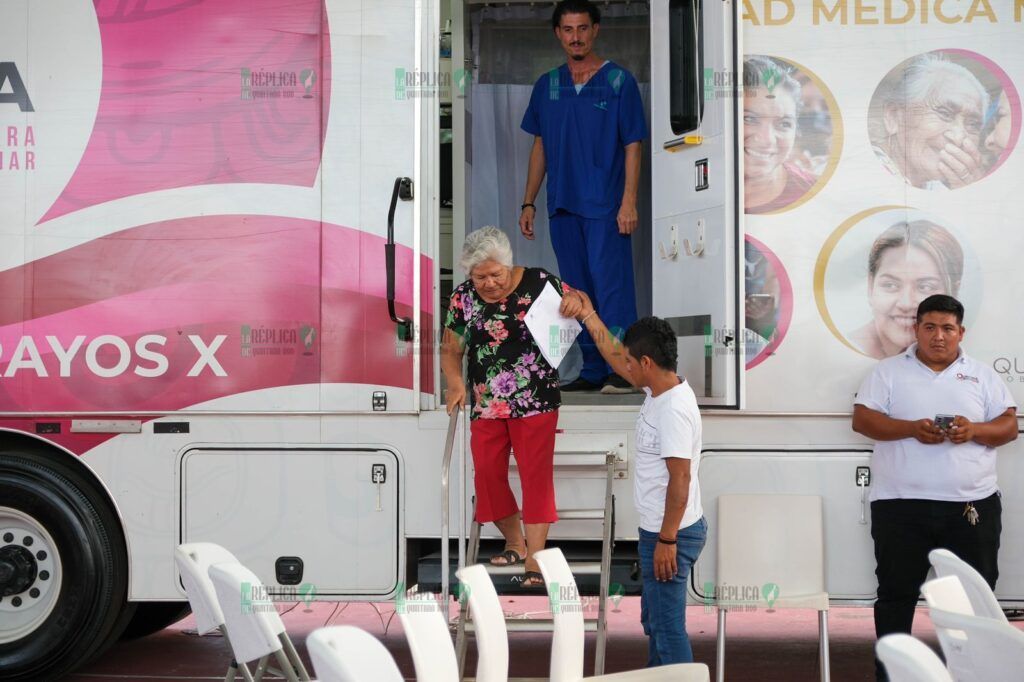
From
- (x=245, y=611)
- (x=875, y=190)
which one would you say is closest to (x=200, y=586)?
(x=245, y=611)

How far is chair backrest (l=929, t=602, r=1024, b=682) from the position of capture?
2.46 metres

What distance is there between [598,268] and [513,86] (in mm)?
1377

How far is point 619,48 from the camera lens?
6.34 metres

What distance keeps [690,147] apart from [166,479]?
2.49 meters

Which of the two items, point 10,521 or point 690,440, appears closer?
point 690,440

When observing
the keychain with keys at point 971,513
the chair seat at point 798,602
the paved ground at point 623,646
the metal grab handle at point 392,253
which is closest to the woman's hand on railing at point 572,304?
the metal grab handle at point 392,253

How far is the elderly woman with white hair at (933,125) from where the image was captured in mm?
4465

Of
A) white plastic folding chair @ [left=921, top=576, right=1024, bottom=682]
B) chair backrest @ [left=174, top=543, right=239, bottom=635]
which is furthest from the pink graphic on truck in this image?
white plastic folding chair @ [left=921, top=576, right=1024, bottom=682]

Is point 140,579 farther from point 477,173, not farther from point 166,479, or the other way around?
point 477,173

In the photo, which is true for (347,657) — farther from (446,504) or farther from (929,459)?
(929,459)

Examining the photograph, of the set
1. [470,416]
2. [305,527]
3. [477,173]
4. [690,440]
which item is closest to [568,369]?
[477,173]

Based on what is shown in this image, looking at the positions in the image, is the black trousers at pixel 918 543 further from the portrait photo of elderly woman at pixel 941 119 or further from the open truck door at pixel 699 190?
the portrait photo of elderly woman at pixel 941 119

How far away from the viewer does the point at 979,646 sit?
99.4 inches

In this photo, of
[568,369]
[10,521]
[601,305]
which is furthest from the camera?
[568,369]
